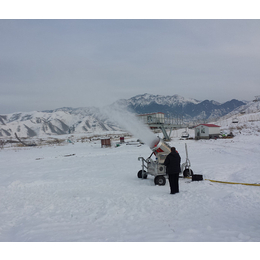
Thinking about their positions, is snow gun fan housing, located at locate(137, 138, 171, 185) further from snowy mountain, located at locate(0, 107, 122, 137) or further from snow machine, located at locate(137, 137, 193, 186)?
snowy mountain, located at locate(0, 107, 122, 137)

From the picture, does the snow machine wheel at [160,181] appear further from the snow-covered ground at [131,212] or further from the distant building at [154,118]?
the distant building at [154,118]

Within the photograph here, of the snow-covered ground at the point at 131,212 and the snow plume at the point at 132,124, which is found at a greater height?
the snow plume at the point at 132,124

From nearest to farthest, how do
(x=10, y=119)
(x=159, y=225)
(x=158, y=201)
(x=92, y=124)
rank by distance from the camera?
(x=159, y=225)
(x=158, y=201)
(x=92, y=124)
(x=10, y=119)

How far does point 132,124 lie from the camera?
1416 centimetres

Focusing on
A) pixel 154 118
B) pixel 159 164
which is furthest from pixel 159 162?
pixel 154 118

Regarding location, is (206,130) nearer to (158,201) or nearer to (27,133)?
(158,201)

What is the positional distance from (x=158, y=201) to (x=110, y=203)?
6.33 feet

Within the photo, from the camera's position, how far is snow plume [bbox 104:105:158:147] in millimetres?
12022

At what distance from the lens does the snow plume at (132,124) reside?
12022 mm

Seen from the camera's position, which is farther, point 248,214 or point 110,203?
point 110,203

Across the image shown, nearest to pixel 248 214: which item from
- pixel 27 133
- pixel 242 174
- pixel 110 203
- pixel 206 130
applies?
pixel 110 203

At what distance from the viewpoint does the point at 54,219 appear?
6832 mm

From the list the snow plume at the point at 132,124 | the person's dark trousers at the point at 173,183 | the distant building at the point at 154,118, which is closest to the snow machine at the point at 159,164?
the snow plume at the point at 132,124

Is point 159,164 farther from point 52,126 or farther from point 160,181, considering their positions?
point 52,126
